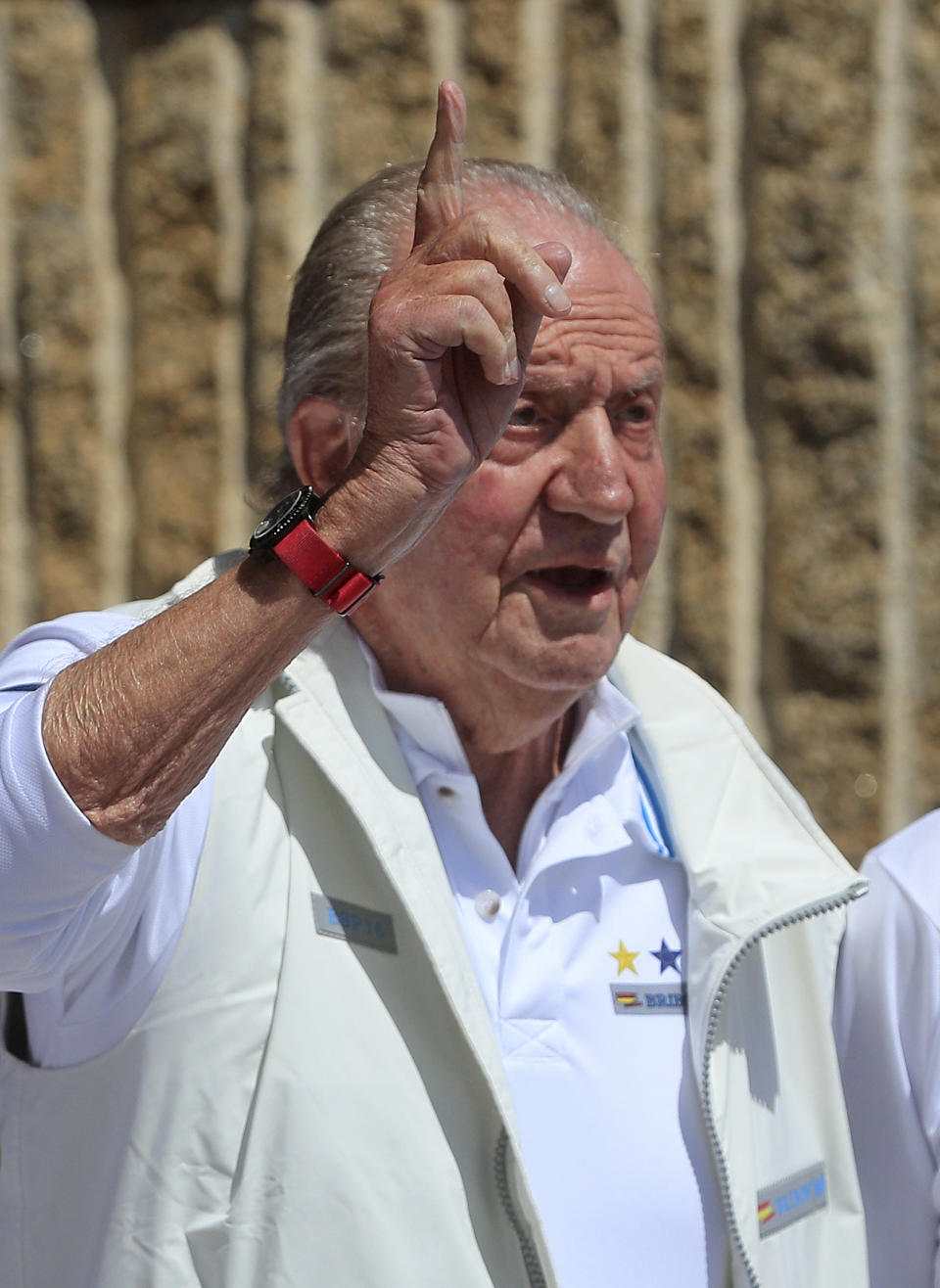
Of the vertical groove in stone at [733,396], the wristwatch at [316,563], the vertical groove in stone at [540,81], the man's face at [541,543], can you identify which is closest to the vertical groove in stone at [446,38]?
the vertical groove in stone at [540,81]

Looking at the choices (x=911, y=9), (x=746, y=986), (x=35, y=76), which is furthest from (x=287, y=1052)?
(x=911, y=9)

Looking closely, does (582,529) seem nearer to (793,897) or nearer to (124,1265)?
(793,897)

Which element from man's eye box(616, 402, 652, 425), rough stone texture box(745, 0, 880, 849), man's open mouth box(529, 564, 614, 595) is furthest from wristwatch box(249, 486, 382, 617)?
rough stone texture box(745, 0, 880, 849)

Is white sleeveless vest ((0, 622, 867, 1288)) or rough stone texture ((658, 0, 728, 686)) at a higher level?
rough stone texture ((658, 0, 728, 686))

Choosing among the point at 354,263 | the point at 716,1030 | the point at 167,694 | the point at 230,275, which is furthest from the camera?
the point at 230,275

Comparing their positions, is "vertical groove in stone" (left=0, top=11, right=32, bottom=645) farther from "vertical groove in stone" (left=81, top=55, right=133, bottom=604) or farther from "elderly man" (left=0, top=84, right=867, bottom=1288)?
"elderly man" (left=0, top=84, right=867, bottom=1288)

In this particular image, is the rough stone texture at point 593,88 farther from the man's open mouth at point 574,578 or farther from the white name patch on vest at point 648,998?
the white name patch on vest at point 648,998

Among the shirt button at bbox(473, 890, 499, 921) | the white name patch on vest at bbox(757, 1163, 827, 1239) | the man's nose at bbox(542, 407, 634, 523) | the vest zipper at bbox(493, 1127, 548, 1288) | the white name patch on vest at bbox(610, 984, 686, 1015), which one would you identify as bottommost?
the white name patch on vest at bbox(757, 1163, 827, 1239)

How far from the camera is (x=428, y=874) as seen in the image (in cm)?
140

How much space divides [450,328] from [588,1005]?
735mm

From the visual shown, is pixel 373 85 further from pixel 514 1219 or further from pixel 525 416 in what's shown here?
pixel 514 1219

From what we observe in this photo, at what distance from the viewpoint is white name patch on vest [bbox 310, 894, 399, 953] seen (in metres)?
1.38

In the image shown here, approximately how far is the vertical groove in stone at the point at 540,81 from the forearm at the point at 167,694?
6.40 feet

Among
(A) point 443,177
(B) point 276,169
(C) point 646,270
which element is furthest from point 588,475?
(B) point 276,169
